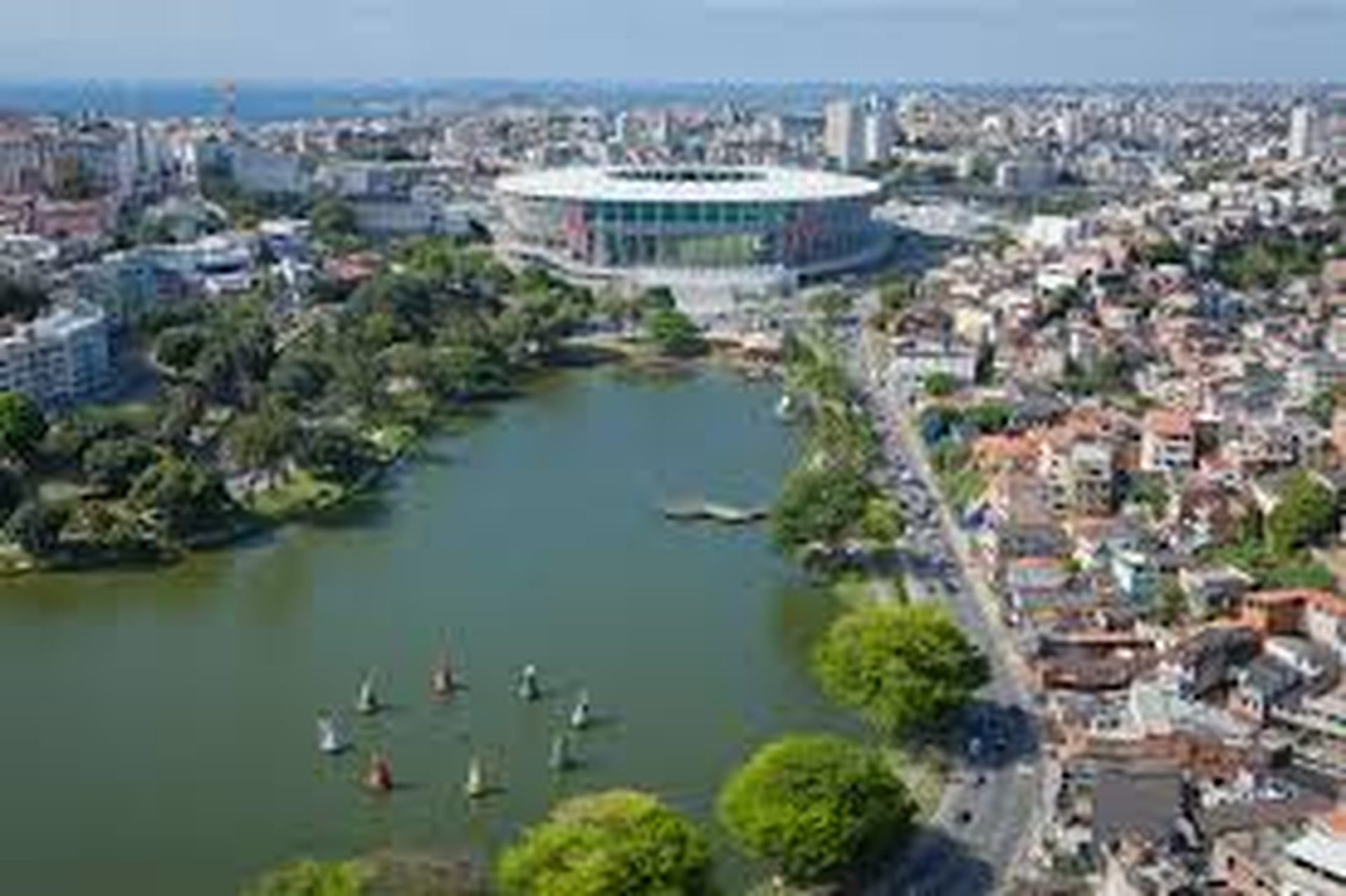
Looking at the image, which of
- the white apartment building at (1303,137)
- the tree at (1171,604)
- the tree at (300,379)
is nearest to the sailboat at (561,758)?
the tree at (1171,604)

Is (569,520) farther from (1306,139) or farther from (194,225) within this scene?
(1306,139)

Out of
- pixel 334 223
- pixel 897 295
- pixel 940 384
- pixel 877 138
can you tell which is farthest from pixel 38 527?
pixel 877 138

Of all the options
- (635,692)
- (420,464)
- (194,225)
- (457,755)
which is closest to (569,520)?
(420,464)

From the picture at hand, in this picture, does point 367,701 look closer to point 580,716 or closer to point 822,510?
point 580,716

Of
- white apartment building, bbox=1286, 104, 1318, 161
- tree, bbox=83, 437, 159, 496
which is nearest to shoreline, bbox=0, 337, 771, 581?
tree, bbox=83, 437, 159, 496

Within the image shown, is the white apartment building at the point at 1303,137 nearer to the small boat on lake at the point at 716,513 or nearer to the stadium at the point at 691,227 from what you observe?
the stadium at the point at 691,227
